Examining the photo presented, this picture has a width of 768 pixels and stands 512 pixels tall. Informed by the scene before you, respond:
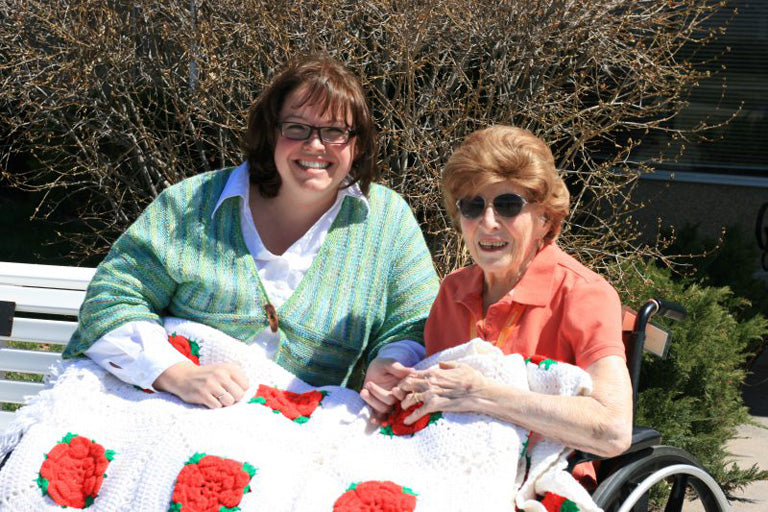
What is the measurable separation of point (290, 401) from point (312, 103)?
36.0 inches

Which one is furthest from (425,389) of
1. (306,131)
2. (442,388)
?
(306,131)

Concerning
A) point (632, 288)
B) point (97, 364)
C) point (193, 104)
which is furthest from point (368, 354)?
point (193, 104)

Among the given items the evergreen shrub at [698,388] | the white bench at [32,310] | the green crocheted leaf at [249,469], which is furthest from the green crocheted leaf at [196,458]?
the evergreen shrub at [698,388]

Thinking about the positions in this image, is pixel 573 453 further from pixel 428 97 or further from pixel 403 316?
pixel 428 97

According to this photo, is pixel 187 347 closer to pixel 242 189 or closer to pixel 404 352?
pixel 242 189

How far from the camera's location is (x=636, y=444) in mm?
2283

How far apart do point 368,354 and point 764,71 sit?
5.81m

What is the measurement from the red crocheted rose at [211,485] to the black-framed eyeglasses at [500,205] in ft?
2.93

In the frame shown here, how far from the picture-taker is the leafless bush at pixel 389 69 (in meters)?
4.59

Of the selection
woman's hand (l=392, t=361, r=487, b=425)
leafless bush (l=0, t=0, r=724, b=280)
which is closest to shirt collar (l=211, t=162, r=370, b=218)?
woman's hand (l=392, t=361, r=487, b=425)

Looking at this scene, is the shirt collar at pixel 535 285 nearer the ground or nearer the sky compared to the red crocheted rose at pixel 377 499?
nearer the sky

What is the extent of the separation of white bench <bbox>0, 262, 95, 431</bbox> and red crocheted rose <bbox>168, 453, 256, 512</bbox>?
126 cm

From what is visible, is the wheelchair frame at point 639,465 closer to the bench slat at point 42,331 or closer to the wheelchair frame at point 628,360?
the wheelchair frame at point 628,360

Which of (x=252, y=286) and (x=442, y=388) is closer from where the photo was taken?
(x=442, y=388)
